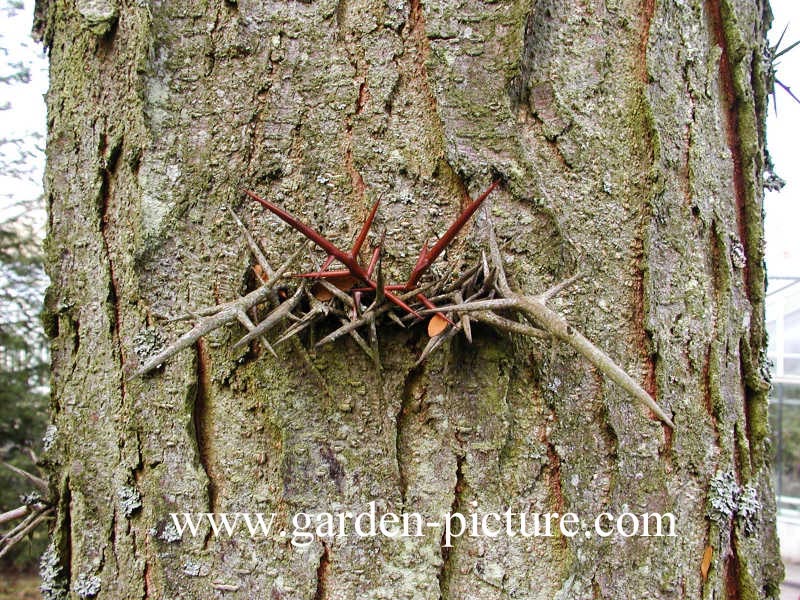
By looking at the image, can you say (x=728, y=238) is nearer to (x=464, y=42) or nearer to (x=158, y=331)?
(x=464, y=42)

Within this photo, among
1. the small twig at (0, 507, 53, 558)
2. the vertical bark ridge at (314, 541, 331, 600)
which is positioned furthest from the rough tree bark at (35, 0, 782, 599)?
the small twig at (0, 507, 53, 558)

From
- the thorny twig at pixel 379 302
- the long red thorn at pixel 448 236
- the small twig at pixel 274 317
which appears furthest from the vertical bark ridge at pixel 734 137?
the small twig at pixel 274 317

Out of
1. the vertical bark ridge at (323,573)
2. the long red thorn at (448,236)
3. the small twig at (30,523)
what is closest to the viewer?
the long red thorn at (448,236)

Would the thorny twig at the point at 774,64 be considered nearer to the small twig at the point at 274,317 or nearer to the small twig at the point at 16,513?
the small twig at the point at 274,317

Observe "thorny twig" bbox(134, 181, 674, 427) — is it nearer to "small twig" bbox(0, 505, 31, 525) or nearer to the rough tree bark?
the rough tree bark

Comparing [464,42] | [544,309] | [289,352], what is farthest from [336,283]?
[464,42]

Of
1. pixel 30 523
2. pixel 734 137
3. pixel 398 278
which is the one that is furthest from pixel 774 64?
pixel 30 523

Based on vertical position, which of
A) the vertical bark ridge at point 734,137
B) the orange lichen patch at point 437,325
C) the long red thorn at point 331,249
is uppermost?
the vertical bark ridge at point 734,137
